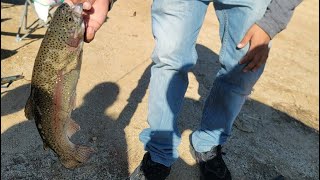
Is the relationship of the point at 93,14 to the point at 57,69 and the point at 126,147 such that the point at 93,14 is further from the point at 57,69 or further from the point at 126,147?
the point at 126,147

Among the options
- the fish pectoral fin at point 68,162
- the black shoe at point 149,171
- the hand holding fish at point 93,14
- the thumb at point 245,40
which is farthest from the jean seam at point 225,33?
the fish pectoral fin at point 68,162

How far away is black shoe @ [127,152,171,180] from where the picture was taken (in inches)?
124

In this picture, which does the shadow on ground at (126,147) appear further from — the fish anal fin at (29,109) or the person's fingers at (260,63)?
the person's fingers at (260,63)

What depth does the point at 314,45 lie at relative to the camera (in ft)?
23.7

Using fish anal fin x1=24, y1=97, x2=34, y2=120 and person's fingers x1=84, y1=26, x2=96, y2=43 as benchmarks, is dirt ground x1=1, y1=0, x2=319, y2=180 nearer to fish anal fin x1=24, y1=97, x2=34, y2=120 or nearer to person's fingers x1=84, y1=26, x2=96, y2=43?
fish anal fin x1=24, y1=97, x2=34, y2=120

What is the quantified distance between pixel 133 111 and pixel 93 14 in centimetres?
177

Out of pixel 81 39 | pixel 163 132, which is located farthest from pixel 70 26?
pixel 163 132

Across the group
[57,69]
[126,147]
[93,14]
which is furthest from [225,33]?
[126,147]

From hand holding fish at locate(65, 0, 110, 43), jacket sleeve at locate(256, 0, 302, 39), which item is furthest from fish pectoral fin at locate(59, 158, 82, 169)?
jacket sleeve at locate(256, 0, 302, 39)

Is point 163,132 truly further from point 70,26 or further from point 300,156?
point 300,156

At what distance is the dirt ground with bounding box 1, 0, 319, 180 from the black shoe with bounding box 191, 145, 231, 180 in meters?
0.14

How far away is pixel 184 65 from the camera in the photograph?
9.28 ft

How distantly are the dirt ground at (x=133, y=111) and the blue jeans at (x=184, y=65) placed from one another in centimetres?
56

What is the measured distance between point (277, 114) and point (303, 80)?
4.34 ft
